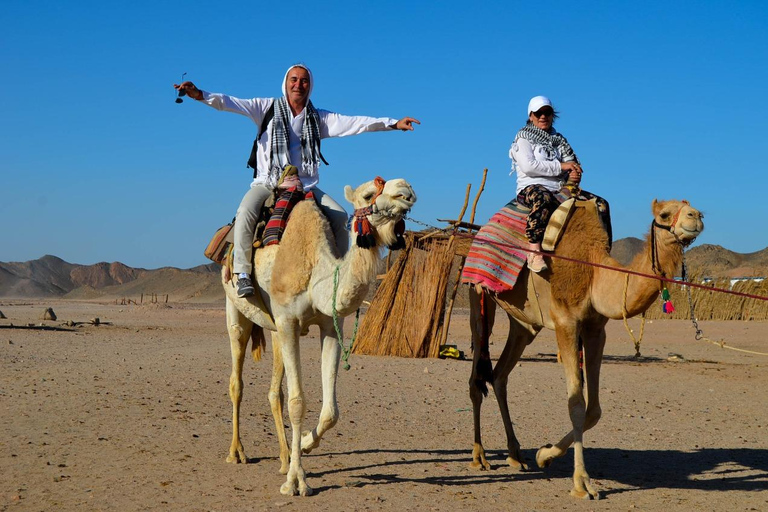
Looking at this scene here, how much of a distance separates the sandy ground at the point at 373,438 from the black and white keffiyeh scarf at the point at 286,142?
272cm

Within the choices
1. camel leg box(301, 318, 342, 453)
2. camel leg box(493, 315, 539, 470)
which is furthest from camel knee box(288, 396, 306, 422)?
camel leg box(493, 315, 539, 470)

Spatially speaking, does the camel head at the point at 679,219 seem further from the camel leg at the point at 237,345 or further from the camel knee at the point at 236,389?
the camel knee at the point at 236,389

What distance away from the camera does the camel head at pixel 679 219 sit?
6.39 meters

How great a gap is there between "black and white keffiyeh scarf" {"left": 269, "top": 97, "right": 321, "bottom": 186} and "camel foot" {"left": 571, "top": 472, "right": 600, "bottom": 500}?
3490mm

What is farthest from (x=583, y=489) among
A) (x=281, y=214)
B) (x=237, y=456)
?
(x=281, y=214)

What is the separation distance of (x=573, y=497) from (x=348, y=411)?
432cm

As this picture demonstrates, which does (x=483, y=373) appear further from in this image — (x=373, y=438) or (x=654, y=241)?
(x=654, y=241)

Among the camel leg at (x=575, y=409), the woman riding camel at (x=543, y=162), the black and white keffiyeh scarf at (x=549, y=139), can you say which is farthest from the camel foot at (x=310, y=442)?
the black and white keffiyeh scarf at (x=549, y=139)

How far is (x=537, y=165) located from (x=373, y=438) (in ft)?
11.3

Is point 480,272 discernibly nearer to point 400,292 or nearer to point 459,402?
point 459,402

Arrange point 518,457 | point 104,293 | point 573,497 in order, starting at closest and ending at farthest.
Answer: point 573,497 < point 518,457 < point 104,293

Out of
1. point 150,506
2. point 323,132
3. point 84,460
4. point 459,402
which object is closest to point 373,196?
point 323,132

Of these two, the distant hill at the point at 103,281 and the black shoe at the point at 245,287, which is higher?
the distant hill at the point at 103,281

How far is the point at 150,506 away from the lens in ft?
19.8
